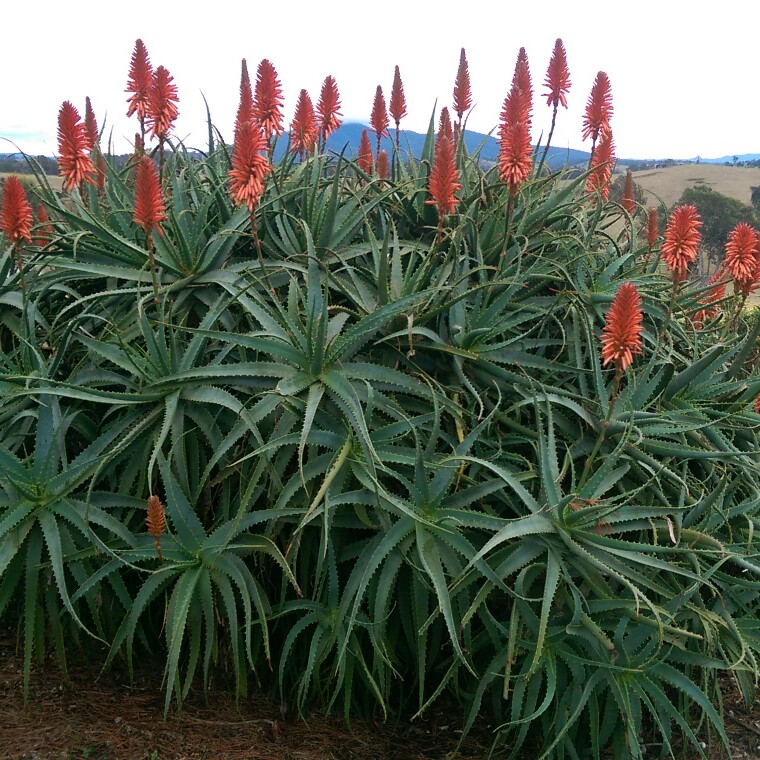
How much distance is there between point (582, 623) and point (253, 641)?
4.42 ft

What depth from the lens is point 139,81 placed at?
11.3ft

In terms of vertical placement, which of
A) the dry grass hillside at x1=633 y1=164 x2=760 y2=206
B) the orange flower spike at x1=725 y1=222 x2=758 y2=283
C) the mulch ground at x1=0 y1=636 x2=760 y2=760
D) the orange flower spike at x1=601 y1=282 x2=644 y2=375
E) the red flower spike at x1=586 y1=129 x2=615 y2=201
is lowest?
the mulch ground at x1=0 y1=636 x2=760 y2=760

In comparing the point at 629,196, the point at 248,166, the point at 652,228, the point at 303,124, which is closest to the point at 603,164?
the point at 652,228

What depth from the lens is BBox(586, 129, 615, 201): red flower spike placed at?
421cm

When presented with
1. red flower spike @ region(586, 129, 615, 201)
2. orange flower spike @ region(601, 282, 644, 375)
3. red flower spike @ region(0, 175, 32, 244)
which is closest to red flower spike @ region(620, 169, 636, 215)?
red flower spike @ region(586, 129, 615, 201)

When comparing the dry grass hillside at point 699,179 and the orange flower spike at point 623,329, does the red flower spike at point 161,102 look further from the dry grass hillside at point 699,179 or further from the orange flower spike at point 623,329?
the dry grass hillside at point 699,179

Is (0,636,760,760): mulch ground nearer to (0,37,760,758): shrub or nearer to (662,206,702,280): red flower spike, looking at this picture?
(0,37,760,758): shrub

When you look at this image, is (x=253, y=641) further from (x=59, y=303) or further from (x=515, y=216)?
(x=515, y=216)

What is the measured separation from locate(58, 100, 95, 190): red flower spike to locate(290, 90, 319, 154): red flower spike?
1094mm

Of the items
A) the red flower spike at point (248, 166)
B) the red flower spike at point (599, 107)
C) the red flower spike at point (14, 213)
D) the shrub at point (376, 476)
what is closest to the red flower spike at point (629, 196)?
the red flower spike at point (599, 107)

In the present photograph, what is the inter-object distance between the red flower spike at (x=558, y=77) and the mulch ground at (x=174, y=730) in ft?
10.1

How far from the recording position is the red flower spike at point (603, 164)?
4.21 meters

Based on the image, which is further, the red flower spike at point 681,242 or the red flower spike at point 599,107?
the red flower spike at point 599,107

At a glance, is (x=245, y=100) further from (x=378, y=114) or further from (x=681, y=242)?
(x=681, y=242)
